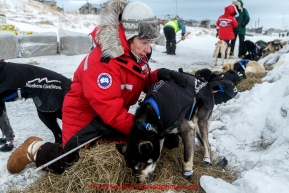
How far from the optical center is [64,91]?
3211 millimetres

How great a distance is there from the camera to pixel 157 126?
2.48m

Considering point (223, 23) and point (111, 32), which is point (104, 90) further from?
point (223, 23)

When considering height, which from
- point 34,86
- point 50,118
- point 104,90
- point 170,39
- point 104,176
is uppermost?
point 170,39

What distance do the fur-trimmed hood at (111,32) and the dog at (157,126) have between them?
0.50 metres

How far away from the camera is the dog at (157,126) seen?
8.00 ft

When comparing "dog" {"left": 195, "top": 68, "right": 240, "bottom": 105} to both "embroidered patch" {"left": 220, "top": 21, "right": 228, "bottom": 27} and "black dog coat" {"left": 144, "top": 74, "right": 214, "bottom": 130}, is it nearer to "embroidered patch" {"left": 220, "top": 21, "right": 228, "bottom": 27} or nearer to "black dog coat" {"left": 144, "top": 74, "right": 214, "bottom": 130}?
"black dog coat" {"left": 144, "top": 74, "right": 214, "bottom": 130}

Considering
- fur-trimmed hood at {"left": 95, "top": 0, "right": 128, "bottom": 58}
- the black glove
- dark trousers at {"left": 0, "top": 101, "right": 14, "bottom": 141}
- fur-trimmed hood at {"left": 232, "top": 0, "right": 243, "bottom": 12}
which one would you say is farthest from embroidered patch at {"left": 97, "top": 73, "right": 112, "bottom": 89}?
fur-trimmed hood at {"left": 232, "top": 0, "right": 243, "bottom": 12}

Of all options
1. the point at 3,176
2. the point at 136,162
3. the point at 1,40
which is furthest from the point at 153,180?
the point at 1,40

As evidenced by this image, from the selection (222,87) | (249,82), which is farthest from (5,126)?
(249,82)

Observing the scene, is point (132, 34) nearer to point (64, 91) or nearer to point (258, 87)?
point (64, 91)

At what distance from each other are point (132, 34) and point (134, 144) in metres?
0.97

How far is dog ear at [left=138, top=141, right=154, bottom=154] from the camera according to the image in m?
2.36

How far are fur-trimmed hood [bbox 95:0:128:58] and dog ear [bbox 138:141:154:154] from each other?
31.1 inches

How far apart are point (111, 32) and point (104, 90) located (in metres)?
0.52
